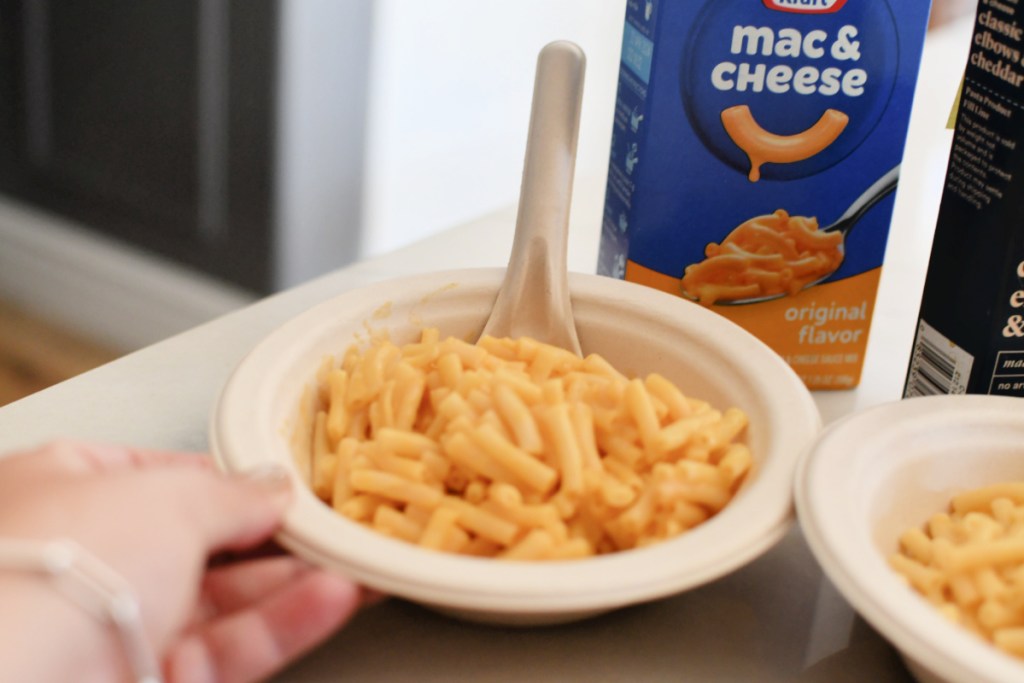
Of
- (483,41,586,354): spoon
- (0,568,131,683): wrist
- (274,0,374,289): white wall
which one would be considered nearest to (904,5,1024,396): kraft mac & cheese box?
(483,41,586,354): spoon

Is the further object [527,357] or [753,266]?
[753,266]

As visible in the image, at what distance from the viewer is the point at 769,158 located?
86 cm

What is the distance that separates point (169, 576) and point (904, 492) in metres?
0.41

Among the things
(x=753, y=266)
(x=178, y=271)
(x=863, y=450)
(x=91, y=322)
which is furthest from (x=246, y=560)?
(x=91, y=322)

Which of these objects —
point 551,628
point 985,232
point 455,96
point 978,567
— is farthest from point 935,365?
point 455,96

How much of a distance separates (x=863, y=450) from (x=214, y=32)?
1869 millimetres

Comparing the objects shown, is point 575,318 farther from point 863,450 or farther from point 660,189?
point 863,450

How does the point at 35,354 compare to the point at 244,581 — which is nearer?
the point at 244,581

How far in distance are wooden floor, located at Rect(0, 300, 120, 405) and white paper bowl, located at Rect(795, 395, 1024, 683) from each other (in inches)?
77.0

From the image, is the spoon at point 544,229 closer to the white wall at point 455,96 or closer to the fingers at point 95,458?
the fingers at point 95,458

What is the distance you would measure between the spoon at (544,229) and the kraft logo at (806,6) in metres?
0.14

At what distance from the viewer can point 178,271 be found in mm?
2521

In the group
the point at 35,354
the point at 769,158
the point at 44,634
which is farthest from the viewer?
the point at 35,354

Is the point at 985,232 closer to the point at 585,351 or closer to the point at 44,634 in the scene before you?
the point at 585,351
